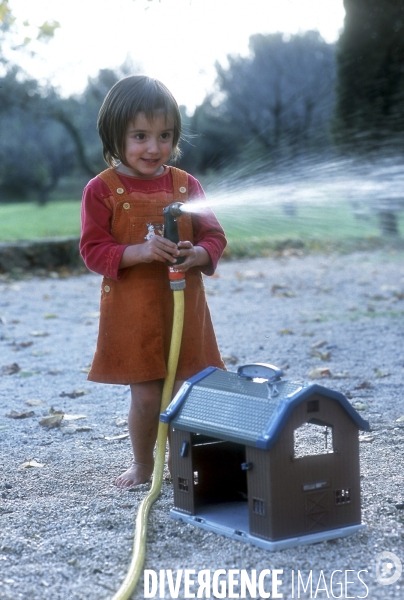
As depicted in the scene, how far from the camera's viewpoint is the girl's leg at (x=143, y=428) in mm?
2738

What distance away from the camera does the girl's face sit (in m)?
2.67

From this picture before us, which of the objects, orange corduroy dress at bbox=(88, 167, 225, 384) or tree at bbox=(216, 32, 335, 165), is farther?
tree at bbox=(216, 32, 335, 165)

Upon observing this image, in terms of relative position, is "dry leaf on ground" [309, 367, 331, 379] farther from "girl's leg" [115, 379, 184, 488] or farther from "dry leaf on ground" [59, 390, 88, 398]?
"girl's leg" [115, 379, 184, 488]

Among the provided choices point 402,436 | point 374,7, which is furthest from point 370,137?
point 402,436

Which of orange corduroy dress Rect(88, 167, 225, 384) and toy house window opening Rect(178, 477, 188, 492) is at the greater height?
orange corduroy dress Rect(88, 167, 225, 384)

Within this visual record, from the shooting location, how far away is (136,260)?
103 inches

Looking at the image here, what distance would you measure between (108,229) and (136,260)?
0.22 m

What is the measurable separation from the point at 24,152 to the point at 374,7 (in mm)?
17440

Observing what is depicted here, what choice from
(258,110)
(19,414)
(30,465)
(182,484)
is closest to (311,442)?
(182,484)

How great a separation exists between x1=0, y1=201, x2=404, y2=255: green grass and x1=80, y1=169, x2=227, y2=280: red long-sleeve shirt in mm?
143

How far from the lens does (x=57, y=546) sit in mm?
2182

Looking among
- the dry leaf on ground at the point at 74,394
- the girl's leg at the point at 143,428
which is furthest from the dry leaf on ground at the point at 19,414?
the girl's leg at the point at 143,428

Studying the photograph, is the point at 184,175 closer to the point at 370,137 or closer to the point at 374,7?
the point at 374,7

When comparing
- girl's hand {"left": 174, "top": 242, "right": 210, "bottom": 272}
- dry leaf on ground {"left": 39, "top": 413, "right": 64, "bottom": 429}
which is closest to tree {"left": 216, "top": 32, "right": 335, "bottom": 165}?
dry leaf on ground {"left": 39, "top": 413, "right": 64, "bottom": 429}
